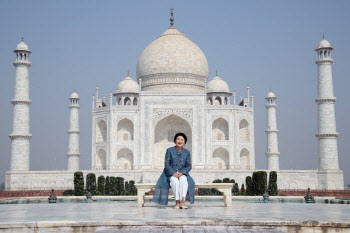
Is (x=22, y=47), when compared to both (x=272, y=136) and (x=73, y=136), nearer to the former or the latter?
(x=73, y=136)

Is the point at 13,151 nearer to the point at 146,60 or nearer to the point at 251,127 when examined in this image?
the point at 146,60

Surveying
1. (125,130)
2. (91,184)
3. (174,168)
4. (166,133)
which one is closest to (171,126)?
(166,133)

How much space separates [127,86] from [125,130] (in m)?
3.21

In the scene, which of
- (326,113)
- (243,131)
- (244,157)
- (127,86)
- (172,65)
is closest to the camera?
(326,113)

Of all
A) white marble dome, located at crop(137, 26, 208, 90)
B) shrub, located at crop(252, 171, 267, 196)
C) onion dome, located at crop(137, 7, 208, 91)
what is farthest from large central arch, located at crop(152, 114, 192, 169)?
shrub, located at crop(252, 171, 267, 196)

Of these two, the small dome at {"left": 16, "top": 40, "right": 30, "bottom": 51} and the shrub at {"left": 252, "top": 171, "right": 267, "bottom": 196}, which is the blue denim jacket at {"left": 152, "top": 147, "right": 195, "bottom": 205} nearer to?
the shrub at {"left": 252, "top": 171, "right": 267, "bottom": 196}

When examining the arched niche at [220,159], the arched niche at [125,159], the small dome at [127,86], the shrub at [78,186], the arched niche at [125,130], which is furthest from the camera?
the small dome at [127,86]

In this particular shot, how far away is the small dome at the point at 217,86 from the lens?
3120 cm

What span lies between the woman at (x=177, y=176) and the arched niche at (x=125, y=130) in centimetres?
2213

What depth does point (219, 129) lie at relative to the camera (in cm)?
2981

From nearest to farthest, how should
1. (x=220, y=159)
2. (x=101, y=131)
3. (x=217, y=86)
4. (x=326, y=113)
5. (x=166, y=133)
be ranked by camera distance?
(x=326, y=113), (x=220, y=159), (x=101, y=131), (x=166, y=133), (x=217, y=86)

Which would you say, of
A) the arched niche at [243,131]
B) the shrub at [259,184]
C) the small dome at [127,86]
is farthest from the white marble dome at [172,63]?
the shrub at [259,184]

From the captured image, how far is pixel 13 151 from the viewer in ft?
87.1

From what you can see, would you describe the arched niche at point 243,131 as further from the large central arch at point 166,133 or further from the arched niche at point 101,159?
the arched niche at point 101,159
